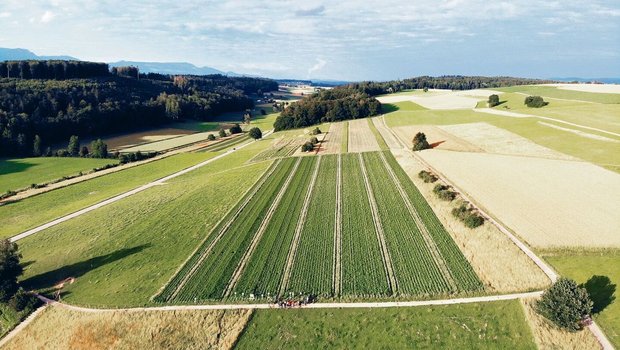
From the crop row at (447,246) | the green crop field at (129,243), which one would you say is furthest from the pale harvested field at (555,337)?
the green crop field at (129,243)

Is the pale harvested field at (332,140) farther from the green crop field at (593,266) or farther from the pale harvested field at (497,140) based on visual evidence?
the green crop field at (593,266)

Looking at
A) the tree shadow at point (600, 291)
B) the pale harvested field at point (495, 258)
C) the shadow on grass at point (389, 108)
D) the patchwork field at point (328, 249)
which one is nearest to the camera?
the tree shadow at point (600, 291)

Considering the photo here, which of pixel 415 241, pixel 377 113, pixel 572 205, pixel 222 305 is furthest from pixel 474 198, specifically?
pixel 377 113

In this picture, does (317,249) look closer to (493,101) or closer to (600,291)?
(600,291)

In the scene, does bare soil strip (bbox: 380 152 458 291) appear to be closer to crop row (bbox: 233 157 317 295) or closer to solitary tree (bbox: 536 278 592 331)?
solitary tree (bbox: 536 278 592 331)

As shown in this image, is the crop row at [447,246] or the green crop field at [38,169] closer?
the crop row at [447,246]

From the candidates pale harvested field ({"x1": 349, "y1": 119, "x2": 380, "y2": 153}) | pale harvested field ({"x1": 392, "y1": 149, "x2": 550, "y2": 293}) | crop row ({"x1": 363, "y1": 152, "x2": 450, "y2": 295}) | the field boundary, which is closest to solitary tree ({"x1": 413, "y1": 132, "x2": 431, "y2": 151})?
pale harvested field ({"x1": 349, "y1": 119, "x2": 380, "y2": 153})

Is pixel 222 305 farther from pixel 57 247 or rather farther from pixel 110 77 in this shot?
pixel 110 77
